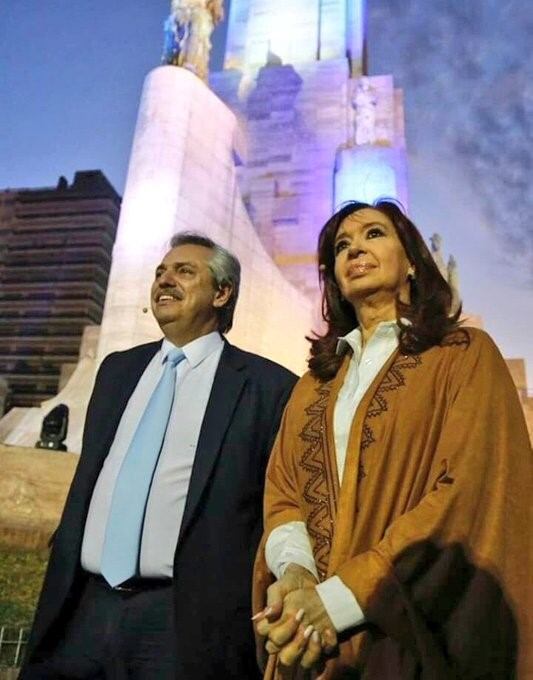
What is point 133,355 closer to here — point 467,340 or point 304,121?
point 467,340

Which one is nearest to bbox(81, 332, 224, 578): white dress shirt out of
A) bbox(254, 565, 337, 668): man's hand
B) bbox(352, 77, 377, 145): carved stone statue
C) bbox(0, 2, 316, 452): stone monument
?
bbox(254, 565, 337, 668): man's hand

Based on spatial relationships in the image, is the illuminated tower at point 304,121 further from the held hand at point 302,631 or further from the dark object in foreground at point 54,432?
the held hand at point 302,631

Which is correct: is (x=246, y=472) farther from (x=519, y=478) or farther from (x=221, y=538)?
(x=519, y=478)

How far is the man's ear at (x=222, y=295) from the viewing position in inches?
86.2

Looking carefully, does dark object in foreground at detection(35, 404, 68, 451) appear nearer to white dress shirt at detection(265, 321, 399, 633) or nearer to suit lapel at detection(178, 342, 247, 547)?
suit lapel at detection(178, 342, 247, 547)

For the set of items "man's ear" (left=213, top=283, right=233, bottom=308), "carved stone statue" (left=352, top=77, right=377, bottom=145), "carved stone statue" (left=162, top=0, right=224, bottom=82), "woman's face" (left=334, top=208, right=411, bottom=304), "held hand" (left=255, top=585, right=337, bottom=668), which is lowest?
"held hand" (left=255, top=585, right=337, bottom=668)

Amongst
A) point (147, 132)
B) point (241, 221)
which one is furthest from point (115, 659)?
point (241, 221)

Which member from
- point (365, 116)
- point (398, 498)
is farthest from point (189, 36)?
point (398, 498)

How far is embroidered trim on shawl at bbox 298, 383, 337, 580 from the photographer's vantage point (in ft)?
4.43

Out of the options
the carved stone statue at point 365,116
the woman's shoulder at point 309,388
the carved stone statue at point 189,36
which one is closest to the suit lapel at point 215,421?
the woman's shoulder at point 309,388

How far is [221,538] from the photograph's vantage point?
1640mm

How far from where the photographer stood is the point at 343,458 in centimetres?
140

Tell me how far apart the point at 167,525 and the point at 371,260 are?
3.18ft

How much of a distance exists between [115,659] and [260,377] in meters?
0.95
